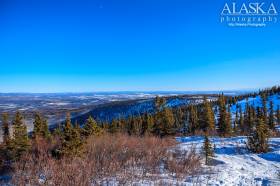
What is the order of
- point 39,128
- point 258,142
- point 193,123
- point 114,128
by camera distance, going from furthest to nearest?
1. point 193,123
2. point 114,128
3. point 39,128
4. point 258,142

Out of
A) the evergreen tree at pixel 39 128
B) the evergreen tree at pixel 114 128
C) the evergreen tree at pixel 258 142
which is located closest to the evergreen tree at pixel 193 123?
the evergreen tree at pixel 114 128

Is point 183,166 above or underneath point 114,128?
above

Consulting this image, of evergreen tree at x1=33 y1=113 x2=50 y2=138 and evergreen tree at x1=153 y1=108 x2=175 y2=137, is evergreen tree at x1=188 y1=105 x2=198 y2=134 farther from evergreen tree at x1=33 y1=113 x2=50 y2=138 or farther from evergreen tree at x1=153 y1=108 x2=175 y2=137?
evergreen tree at x1=33 y1=113 x2=50 y2=138

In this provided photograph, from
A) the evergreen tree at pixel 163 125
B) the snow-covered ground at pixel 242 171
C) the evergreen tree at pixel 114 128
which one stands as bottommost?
the evergreen tree at pixel 114 128

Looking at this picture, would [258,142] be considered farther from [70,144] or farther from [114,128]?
[114,128]

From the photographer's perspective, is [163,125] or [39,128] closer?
[39,128]

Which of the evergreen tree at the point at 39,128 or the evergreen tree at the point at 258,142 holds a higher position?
the evergreen tree at the point at 258,142

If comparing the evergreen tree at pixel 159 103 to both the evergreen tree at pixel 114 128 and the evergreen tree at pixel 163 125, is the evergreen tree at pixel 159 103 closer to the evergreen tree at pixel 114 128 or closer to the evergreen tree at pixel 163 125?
the evergreen tree at pixel 163 125

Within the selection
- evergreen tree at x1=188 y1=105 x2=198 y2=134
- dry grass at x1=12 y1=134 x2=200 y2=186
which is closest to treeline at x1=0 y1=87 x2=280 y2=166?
evergreen tree at x1=188 y1=105 x2=198 y2=134

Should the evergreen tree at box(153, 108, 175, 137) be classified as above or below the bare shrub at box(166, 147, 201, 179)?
below

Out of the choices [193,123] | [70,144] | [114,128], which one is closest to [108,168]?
[70,144]

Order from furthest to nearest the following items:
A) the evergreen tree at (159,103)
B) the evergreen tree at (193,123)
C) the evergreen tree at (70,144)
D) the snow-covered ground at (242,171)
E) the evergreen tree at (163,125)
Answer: the evergreen tree at (193,123)
the evergreen tree at (159,103)
the evergreen tree at (163,125)
the evergreen tree at (70,144)
the snow-covered ground at (242,171)

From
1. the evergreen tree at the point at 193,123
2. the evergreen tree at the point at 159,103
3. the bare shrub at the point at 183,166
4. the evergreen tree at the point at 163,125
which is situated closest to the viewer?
Answer: the bare shrub at the point at 183,166
